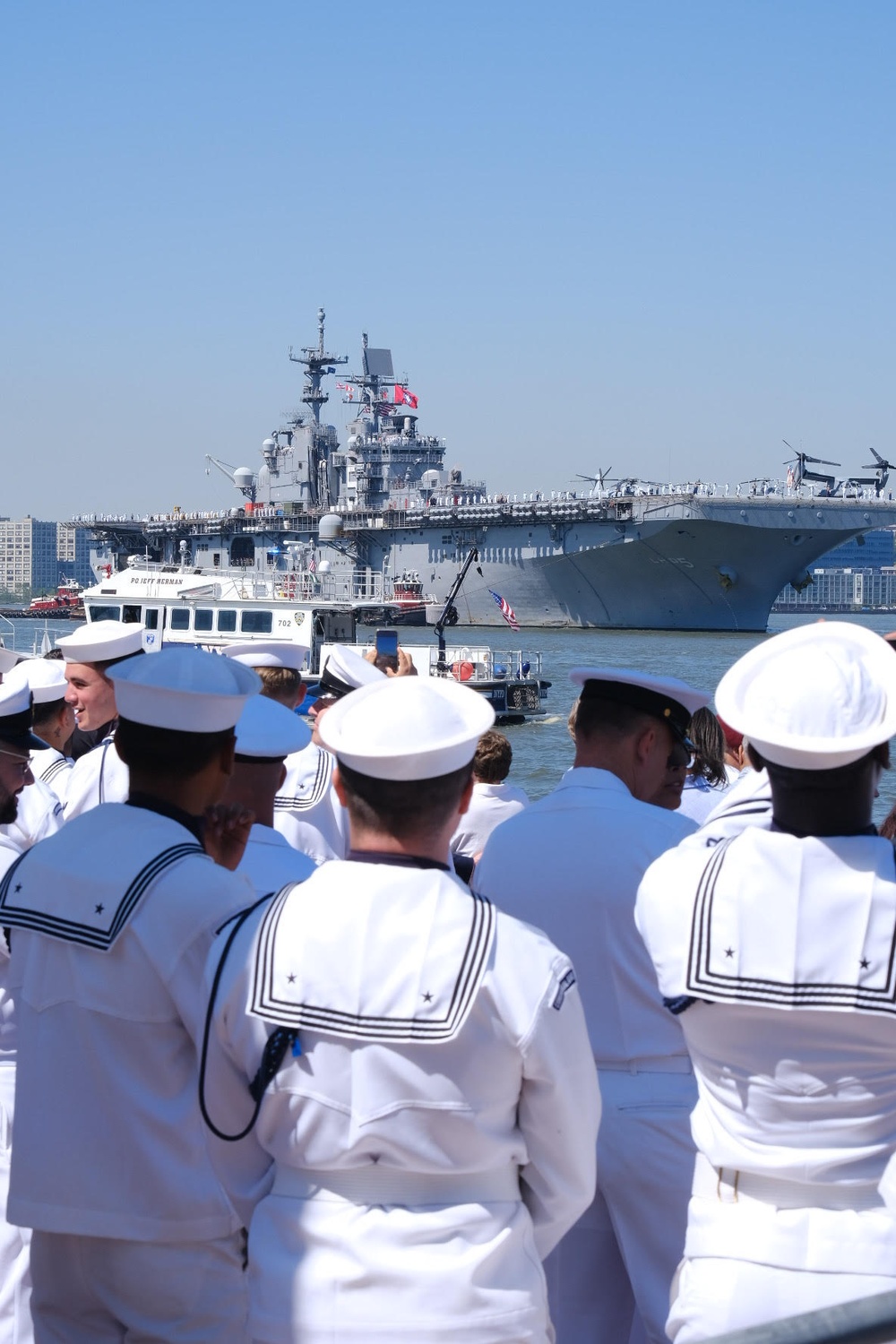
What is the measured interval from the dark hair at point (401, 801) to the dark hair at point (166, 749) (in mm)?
508

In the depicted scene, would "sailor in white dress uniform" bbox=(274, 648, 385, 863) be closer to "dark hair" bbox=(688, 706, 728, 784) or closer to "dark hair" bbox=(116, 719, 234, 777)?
"dark hair" bbox=(688, 706, 728, 784)

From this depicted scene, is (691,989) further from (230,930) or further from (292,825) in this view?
(292,825)

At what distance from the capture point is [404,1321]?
1832 millimetres

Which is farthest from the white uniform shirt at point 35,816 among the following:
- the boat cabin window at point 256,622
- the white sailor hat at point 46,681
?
the boat cabin window at point 256,622

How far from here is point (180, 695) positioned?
7.64ft

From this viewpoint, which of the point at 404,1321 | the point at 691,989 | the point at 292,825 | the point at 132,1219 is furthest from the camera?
the point at 292,825

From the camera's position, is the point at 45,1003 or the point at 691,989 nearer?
the point at 691,989

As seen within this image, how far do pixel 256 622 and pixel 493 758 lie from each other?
2107cm

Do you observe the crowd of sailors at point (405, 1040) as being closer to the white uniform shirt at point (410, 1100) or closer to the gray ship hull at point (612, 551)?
the white uniform shirt at point (410, 1100)

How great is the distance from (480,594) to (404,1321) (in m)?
62.7

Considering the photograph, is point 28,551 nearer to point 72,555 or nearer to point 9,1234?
point 72,555

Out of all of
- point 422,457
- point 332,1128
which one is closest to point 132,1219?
point 332,1128

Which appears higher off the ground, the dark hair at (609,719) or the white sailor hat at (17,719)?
the dark hair at (609,719)

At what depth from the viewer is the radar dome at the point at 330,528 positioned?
61188mm
